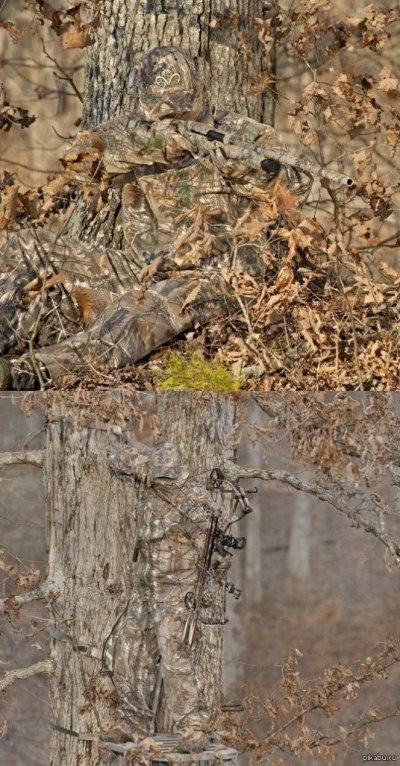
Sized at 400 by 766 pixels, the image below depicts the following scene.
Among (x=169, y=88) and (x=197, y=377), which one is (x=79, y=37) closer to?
(x=169, y=88)

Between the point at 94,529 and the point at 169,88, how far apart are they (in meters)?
1.56

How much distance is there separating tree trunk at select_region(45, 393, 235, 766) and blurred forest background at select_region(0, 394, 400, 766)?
1.20ft

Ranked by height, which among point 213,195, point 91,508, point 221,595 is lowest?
point 221,595

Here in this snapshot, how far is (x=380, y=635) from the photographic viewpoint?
187 inches

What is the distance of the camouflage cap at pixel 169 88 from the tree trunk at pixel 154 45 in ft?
1.34

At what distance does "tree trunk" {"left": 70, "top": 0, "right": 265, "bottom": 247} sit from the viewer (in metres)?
4.66

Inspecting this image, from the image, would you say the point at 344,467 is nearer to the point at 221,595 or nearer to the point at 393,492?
the point at 393,492

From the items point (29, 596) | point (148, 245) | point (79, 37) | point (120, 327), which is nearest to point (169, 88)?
point (148, 245)

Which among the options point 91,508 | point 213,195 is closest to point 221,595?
point 91,508

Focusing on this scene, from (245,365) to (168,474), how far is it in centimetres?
→ 54

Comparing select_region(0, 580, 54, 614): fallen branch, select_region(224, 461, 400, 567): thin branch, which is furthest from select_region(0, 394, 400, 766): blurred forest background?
select_region(224, 461, 400, 567): thin branch

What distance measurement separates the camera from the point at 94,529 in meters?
3.81

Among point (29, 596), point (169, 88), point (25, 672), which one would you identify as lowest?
point (25, 672)

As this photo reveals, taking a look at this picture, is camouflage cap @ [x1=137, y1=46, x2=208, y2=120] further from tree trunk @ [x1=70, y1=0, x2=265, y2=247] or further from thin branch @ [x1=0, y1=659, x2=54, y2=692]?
thin branch @ [x1=0, y1=659, x2=54, y2=692]
